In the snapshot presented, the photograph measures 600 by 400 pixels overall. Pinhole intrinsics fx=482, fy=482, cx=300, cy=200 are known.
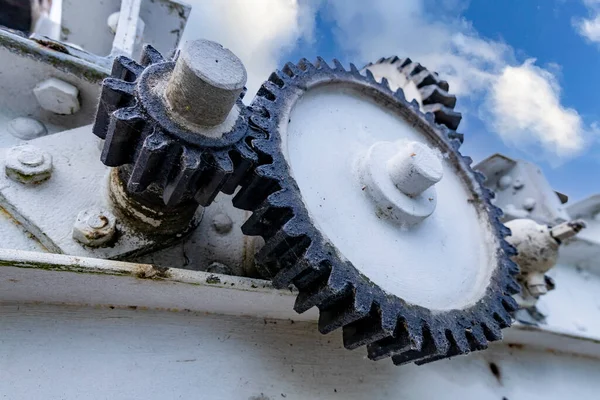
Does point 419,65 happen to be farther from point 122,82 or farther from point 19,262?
point 19,262

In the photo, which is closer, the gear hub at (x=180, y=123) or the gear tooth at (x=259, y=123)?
the gear hub at (x=180, y=123)

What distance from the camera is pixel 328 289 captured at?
104cm

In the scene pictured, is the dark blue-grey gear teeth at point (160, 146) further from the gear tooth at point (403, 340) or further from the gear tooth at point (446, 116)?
the gear tooth at point (446, 116)

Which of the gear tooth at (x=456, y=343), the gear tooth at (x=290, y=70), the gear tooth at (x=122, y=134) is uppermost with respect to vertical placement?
the gear tooth at (x=290, y=70)

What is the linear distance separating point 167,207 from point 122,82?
13.1 inches

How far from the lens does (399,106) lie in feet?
5.49

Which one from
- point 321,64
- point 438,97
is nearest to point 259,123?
point 321,64

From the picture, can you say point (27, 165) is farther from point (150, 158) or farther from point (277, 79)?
point (277, 79)

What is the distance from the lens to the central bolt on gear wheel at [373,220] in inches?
42.9

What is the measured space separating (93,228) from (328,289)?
23.5 inches

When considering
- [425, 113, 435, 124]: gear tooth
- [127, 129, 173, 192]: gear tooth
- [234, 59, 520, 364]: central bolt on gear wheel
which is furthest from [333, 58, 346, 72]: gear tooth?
[127, 129, 173, 192]: gear tooth

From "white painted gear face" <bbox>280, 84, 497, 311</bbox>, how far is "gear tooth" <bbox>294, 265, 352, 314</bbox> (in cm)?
10

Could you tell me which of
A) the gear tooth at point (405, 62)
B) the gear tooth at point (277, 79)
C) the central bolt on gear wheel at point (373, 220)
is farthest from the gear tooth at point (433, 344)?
the gear tooth at point (405, 62)

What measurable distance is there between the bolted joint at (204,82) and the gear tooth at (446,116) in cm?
124
